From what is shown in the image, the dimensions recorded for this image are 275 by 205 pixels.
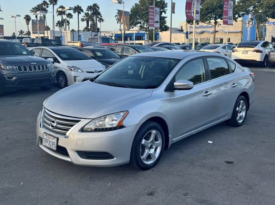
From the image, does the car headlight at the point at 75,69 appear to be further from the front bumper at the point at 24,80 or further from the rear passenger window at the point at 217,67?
the rear passenger window at the point at 217,67

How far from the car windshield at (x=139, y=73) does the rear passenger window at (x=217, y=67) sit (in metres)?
0.85

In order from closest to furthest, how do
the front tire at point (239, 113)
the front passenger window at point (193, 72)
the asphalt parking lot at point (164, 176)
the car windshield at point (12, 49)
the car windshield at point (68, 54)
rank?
the asphalt parking lot at point (164, 176)
the front passenger window at point (193, 72)
the front tire at point (239, 113)
the car windshield at point (12, 49)
the car windshield at point (68, 54)

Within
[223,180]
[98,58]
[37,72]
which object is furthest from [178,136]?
[98,58]

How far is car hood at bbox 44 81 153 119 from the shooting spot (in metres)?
3.83

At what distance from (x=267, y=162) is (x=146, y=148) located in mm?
1820

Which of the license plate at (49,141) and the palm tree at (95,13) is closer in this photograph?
→ the license plate at (49,141)

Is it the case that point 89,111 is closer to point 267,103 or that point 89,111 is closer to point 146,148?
point 146,148

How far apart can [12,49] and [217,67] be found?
7105 millimetres

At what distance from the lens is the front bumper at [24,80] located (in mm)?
8867

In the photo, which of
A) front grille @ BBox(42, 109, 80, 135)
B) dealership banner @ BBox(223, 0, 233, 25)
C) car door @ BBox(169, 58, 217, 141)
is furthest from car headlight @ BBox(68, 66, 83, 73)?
dealership banner @ BBox(223, 0, 233, 25)

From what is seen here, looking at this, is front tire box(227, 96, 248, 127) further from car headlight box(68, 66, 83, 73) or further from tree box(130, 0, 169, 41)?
tree box(130, 0, 169, 41)

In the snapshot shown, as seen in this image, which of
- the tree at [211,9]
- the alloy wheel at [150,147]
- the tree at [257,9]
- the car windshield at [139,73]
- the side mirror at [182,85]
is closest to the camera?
the alloy wheel at [150,147]

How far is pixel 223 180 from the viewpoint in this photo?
12.7 feet

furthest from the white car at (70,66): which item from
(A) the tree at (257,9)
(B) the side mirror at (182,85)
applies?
(A) the tree at (257,9)
